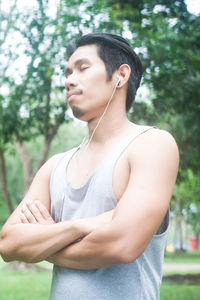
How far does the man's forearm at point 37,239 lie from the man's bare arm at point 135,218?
4 cm

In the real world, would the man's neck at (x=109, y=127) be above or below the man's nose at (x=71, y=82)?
below

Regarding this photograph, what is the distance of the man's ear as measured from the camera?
2.07 meters

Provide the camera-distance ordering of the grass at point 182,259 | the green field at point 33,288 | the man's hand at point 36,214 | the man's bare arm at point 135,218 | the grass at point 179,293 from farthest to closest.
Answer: the grass at point 182,259
the green field at point 33,288
the grass at point 179,293
the man's hand at point 36,214
the man's bare arm at point 135,218

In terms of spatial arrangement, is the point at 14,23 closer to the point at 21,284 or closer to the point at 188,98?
the point at 188,98

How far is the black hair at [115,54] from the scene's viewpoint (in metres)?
2.07

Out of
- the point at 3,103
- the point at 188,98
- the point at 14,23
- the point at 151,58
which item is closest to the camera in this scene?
the point at 151,58

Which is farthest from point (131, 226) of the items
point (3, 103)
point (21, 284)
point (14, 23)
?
point (21, 284)

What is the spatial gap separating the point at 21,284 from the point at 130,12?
27.5 feet

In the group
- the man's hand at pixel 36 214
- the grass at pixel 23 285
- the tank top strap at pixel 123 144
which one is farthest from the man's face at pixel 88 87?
the grass at pixel 23 285

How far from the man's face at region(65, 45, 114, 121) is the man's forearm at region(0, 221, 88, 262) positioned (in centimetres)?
53

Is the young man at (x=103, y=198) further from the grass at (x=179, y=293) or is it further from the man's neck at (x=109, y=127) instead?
the grass at (x=179, y=293)

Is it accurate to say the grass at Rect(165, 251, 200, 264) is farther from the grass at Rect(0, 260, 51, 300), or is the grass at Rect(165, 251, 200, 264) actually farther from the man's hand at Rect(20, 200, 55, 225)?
the man's hand at Rect(20, 200, 55, 225)

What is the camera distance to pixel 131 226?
1648 mm

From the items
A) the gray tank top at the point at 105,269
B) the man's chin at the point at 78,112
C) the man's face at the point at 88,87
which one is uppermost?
the man's face at the point at 88,87
